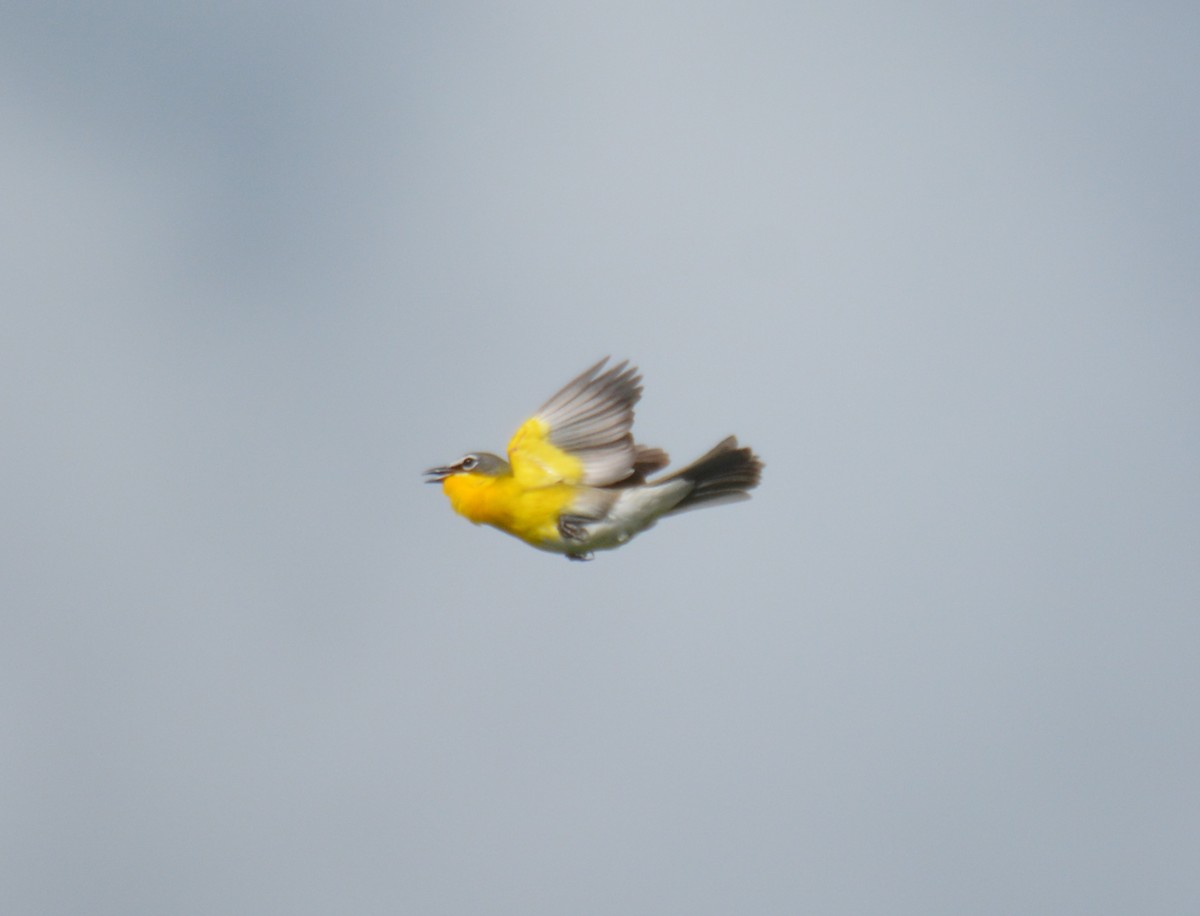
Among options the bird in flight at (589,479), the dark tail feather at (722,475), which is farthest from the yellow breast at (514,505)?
the dark tail feather at (722,475)

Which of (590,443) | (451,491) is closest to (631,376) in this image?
(590,443)

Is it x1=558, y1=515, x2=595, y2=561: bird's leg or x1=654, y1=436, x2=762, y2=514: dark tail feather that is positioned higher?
x1=654, y1=436, x2=762, y2=514: dark tail feather

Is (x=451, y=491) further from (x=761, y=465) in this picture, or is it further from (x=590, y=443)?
(x=761, y=465)

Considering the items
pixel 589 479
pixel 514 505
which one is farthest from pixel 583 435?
pixel 514 505

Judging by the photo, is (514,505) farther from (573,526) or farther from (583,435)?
(583,435)

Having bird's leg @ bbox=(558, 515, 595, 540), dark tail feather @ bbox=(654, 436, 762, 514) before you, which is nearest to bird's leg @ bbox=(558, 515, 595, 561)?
bird's leg @ bbox=(558, 515, 595, 540)

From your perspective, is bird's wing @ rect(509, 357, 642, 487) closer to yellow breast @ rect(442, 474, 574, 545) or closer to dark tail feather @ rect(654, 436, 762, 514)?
yellow breast @ rect(442, 474, 574, 545)
